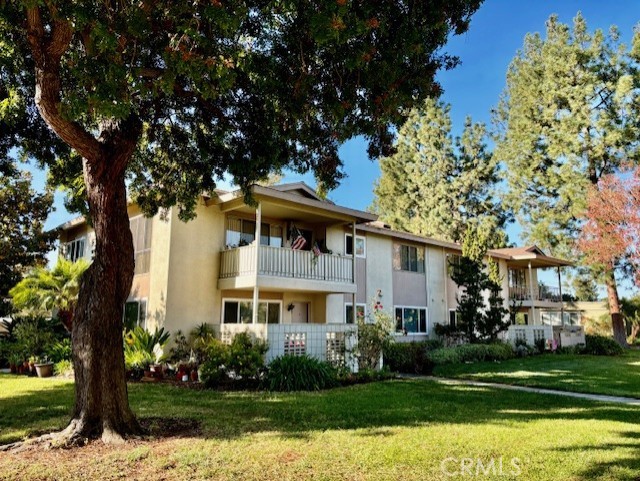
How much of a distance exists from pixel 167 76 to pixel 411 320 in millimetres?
19232

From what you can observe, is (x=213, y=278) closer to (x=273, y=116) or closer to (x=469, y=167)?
(x=273, y=116)

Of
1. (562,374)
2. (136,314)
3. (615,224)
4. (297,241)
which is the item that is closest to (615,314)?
(615,224)

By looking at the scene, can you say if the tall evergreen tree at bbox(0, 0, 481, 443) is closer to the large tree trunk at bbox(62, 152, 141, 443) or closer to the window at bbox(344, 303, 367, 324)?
the large tree trunk at bbox(62, 152, 141, 443)

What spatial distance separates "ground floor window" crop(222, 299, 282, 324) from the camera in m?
17.0

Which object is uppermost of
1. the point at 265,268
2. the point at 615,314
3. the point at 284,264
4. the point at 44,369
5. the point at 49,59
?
the point at 49,59

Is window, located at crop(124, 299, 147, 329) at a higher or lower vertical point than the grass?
higher

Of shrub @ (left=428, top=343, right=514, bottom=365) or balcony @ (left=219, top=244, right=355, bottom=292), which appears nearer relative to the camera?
balcony @ (left=219, top=244, right=355, bottom=292)

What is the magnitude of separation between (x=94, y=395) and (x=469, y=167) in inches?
1612

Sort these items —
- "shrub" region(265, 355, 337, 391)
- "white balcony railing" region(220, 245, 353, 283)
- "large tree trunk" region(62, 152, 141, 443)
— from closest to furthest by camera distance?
"large tree trunk" region(62, 152, 141, 443) → "shrub" region(265, 355, 337, 391) → "white balcony railing" region(220, 245, 353, 283)

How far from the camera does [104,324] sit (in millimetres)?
7281

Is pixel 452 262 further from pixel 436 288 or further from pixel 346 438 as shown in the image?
pixel 346 438

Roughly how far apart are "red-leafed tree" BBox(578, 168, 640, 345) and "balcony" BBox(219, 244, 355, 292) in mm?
15128

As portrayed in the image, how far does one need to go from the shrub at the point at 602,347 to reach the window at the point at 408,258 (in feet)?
36.8

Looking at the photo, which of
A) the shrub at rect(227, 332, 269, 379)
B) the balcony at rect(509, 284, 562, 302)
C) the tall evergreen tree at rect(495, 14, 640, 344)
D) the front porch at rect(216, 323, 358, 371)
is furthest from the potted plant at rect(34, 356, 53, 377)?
the tall evergreen tree at rect(495, 14, 640, 344)
